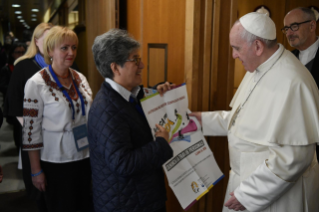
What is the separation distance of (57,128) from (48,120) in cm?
9

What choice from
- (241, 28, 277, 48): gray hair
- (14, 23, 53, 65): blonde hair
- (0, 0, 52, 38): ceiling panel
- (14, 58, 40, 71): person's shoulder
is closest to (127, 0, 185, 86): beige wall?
(241, 28, 277, 48): gray hair

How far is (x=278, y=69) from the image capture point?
5.28 ft

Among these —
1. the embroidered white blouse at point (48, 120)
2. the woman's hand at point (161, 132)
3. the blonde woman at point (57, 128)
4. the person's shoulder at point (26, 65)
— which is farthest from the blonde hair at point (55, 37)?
the woman's hand at point (161, 132)

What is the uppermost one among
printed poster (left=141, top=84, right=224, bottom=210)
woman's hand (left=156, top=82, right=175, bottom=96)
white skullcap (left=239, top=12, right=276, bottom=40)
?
white skullcap (left=239, top=12, right=276, bottom=40)

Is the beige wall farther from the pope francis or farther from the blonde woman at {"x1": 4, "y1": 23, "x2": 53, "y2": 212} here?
the blonde woman at {"x1": 4, "y1": 23, "x2": 53, "y2": 212}

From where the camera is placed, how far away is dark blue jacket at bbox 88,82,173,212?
1.61 m

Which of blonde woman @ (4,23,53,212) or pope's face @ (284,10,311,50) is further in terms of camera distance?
pope's face @ (284,10,311,50)

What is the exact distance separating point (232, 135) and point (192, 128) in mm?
353

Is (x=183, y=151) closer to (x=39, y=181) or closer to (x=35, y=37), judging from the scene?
(x=39, y=181)

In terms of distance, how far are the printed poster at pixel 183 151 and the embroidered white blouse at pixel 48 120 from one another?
2.55ft

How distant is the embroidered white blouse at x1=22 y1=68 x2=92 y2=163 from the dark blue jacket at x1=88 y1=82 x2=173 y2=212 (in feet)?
1.96

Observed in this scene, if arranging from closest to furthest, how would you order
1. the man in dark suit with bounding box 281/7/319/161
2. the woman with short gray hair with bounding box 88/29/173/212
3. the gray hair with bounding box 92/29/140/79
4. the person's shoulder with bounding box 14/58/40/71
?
the woman with short gray hair with bounding box 88/29/173/212 → the gray hair with bounding box 92/29/140/79 → the person's shoulder with bounding box 14/58/40/71 → the man in dark suit with bounding box 281/7/319/161

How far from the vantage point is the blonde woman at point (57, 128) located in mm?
2225

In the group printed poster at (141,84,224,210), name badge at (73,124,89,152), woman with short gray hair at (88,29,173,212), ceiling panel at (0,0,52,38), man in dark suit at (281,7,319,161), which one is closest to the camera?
woman with short gray hair at (88,29,173,212)
